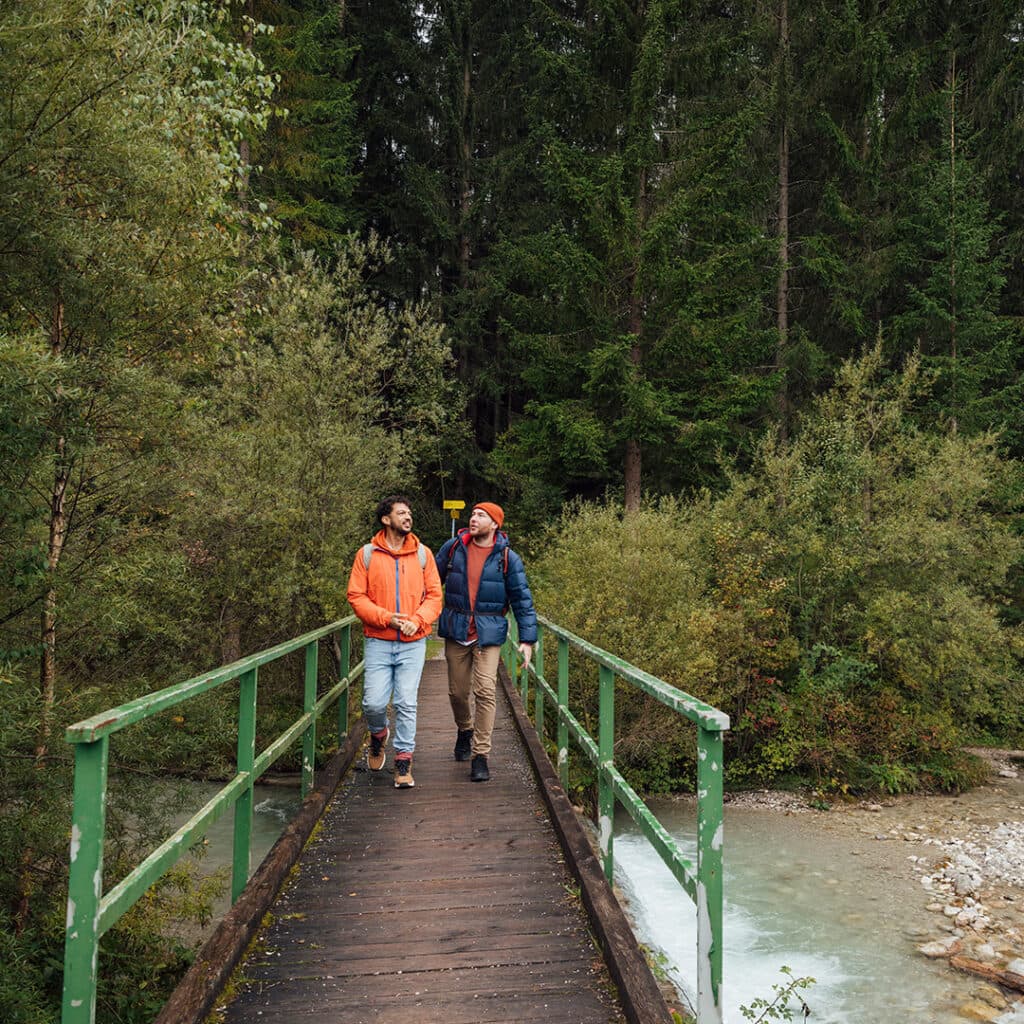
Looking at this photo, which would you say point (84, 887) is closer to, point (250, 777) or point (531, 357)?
point (250, 777)

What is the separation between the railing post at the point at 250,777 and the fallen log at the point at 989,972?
804cm

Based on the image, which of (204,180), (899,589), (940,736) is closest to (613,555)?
(899,589)

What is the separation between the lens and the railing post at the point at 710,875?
2.51 meters

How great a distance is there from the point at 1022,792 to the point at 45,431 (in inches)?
673

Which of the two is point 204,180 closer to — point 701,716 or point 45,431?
point 45,431

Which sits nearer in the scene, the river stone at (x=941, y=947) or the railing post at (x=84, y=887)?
the railing post at (x=84, y=887)

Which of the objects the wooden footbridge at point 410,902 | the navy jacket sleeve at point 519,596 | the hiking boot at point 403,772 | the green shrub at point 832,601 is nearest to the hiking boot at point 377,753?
the hiking boot at point 403,772

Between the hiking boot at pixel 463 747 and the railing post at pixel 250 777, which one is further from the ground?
the railing post at pixel 250 777

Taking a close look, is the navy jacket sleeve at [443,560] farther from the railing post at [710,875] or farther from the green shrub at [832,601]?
the green shrub at [832,601]

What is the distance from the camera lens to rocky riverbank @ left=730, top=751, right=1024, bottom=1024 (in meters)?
8.08

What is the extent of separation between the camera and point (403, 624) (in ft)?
17.5

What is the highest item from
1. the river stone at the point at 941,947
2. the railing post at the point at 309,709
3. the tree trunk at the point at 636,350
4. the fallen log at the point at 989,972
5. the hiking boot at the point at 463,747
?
the tree trunk at the point at 636,350

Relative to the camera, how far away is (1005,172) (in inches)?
876

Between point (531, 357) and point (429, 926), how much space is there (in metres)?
17.1
